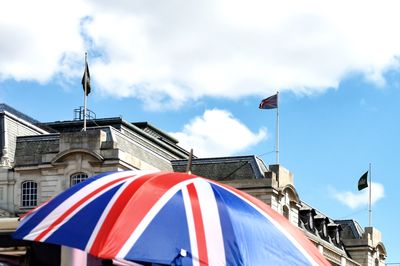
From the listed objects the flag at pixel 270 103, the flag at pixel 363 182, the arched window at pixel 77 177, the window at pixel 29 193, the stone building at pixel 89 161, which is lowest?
Answer: the window at pixel 29 193

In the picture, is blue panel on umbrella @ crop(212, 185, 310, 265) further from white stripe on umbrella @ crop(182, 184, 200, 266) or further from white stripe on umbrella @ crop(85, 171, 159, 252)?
white stripe on umbrella @ crop(85, 171, 159, 252)

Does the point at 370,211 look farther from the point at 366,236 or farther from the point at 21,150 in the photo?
the point at 21,150

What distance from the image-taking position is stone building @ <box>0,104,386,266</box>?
52.8 metres

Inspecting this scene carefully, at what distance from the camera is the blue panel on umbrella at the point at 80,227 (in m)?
6.76

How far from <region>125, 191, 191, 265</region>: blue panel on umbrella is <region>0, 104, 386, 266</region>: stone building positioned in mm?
44657

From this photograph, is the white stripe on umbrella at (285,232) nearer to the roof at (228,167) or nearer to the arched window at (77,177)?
the arched window at (77,177)

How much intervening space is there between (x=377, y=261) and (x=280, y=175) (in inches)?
1125

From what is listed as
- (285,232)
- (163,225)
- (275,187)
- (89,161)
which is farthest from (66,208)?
(275,187)

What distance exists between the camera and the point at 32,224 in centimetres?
716

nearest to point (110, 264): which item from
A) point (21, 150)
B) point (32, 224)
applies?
point (32, 224)

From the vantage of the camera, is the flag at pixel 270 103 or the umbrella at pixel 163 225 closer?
the umbrella at pixel 163 225

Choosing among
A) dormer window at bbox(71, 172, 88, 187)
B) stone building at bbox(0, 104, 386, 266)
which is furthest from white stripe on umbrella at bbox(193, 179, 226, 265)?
dormer window at bbox(71, 172, 88, 187)

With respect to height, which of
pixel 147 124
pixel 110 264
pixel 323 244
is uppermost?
pixel 147 124

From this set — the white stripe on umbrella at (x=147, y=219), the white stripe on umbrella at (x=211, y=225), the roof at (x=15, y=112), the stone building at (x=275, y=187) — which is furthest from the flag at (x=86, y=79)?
the white stripe on umbrella at (x=147, y=219)
